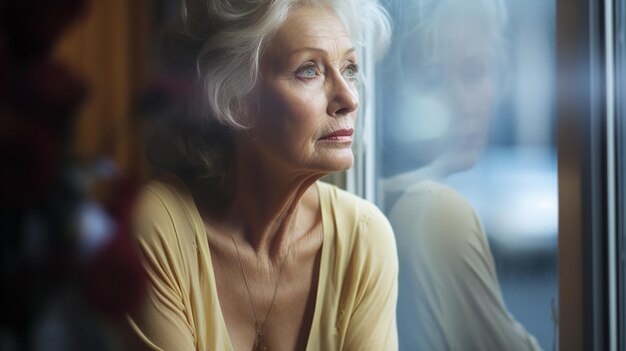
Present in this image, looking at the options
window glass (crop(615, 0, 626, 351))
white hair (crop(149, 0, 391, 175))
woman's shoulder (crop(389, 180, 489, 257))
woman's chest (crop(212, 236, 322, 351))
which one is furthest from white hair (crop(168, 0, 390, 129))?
window glass (crop(615, 0, 626, 351))

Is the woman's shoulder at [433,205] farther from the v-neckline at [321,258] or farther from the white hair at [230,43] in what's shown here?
the white hair at [230,43]

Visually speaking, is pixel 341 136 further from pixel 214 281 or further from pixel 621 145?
pixel 621 145

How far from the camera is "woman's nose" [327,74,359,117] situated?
112 centimetres

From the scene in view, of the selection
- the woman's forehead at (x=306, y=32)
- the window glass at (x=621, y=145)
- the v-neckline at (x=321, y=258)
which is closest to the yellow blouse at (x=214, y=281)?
the v-neckline at (x=321, y=258)

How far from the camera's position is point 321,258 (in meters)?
1.17

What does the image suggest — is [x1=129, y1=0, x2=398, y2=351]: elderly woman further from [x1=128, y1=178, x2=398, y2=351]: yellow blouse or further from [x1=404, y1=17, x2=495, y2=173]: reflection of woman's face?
[x1=404, y1=17, x2=495, y2=173]: reflection of woman's face

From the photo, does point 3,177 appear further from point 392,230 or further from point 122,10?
point 392,230

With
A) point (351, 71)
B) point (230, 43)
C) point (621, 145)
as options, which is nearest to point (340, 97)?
point (351, 71)

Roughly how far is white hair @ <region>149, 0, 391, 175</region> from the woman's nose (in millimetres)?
117

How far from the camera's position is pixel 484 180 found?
1.28 metres

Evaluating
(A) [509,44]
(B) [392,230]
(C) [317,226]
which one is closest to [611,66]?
(A) [509,44]

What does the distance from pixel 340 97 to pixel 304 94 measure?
6cm

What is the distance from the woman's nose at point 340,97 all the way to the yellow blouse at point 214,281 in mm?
133

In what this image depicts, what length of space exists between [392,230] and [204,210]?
1.08 ft
